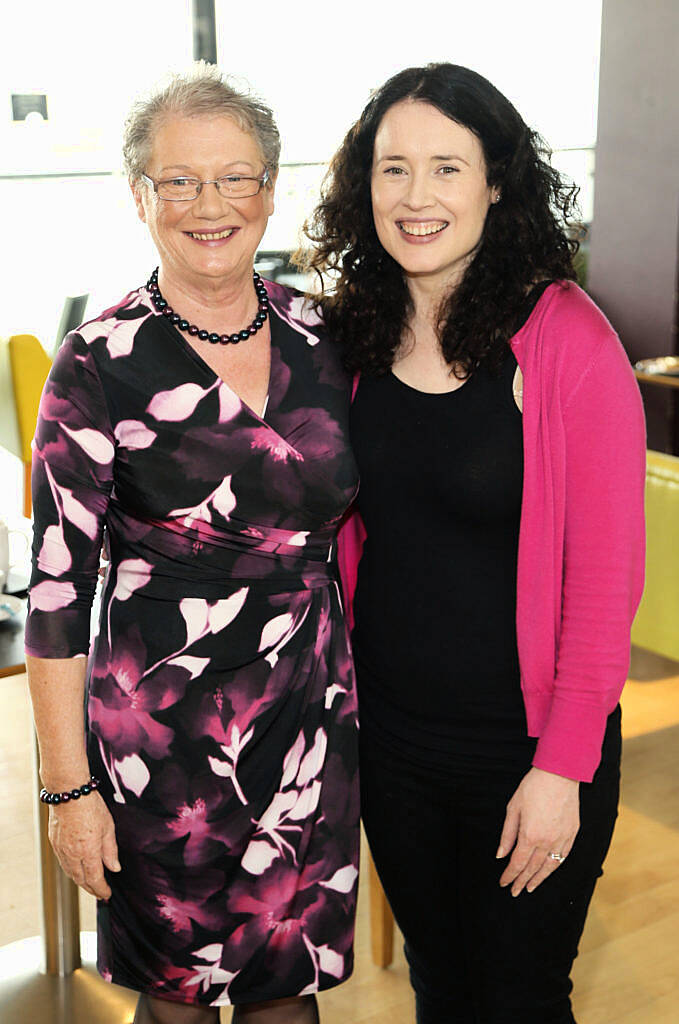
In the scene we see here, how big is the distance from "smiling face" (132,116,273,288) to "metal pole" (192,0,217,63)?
12.8 feet

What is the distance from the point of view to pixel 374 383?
5.40 ft

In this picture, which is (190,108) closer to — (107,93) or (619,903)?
(619,903)

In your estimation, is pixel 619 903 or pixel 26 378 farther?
pixel 26 378

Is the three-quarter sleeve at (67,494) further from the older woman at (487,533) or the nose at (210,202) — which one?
the older woman at (487,533)

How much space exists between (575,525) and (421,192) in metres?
0.48

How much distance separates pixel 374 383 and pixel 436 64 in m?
0.44

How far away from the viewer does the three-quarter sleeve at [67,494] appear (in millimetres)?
1481

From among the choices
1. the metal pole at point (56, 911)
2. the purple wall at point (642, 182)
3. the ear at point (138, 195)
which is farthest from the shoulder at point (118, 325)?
the purple wall at point (642, 182)

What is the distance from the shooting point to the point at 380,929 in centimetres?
243

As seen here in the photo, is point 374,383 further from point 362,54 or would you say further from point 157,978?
point 362,54

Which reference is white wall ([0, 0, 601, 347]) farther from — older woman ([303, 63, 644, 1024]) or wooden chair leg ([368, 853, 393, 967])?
older woman ([303, 63, 644, 1024])

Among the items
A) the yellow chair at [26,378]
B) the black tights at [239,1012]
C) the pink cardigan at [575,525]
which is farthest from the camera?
the yellow chair at [26,378]

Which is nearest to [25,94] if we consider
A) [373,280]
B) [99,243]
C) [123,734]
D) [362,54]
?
[99,243]

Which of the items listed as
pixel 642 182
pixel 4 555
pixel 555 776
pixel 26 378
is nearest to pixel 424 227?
pixel 555 776
